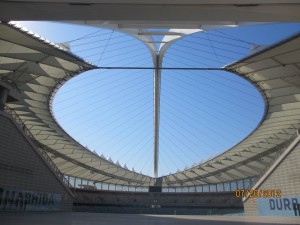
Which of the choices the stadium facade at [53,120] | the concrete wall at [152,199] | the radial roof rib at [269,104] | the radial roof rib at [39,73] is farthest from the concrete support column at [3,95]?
the concrete wall at [152,199]

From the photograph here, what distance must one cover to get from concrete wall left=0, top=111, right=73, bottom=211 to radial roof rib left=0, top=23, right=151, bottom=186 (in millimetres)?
A: 6087

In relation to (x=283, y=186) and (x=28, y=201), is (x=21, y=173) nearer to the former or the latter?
(x=28, y=201)

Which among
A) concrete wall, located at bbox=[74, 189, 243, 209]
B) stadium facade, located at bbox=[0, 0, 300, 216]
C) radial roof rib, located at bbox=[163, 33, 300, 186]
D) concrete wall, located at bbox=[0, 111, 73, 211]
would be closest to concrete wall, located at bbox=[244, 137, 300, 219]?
stadium facade, located at bbox=[0, 0, 300, 216]

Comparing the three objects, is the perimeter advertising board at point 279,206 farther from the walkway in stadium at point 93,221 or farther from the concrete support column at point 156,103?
the concrete support column at point 156,103

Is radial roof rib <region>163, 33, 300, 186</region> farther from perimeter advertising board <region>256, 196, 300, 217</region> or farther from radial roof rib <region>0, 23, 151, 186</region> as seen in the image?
radial roof rib <region>0, 23, 151, 186</region>

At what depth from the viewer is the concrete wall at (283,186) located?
31.5 meters

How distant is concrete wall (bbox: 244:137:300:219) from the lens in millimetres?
31547

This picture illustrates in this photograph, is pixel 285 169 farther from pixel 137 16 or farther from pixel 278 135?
pixel 137 16

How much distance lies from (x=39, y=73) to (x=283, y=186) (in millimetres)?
28421

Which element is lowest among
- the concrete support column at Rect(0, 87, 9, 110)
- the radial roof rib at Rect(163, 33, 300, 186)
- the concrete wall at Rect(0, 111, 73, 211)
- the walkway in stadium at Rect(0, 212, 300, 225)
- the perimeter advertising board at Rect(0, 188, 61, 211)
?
the walkway in stadium at Rect(0, 212, 300, 225)

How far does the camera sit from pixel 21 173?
87.2 ft

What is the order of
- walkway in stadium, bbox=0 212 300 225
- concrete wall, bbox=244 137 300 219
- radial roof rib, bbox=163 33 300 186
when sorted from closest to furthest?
1. walkway in stadium, bbox=0 212 300 225
2. radial roof rib, bbox=163 33 300 186
3. concrete wall, bbox=244 137 300 219

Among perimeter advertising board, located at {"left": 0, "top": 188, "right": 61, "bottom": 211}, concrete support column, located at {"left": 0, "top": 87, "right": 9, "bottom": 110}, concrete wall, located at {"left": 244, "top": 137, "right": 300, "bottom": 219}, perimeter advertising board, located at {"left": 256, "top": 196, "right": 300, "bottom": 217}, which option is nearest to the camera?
perimeter advertising board, located at {"left": 0, "top": 188, "right": 61, "bottom": 211}

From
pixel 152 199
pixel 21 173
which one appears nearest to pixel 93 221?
pixel 21 173
